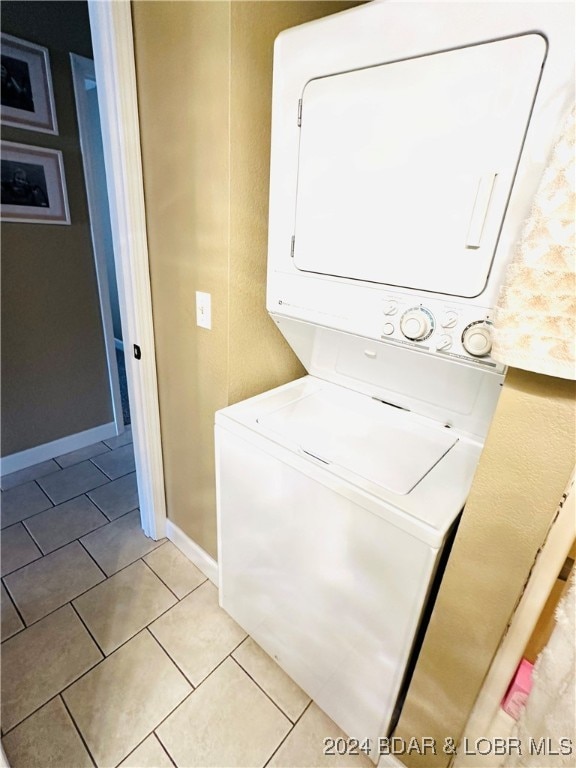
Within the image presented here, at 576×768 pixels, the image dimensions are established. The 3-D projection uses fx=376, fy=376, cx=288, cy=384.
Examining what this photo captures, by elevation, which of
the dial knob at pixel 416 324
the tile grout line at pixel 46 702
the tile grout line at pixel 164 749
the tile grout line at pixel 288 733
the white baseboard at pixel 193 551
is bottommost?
the tile grout line at pixel 288 733

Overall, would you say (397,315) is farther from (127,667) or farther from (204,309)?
(127,667)

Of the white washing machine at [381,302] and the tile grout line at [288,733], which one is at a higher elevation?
the white washing machine at [381,302]

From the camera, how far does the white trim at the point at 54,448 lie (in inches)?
95.7

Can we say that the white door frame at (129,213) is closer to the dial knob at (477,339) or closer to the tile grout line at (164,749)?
the tile grout line at (164,749)

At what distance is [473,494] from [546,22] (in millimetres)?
855

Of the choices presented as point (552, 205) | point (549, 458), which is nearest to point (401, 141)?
point (552, 205)

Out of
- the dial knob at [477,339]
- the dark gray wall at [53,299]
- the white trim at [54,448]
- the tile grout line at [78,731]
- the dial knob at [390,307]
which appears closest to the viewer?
the dial knob at [477,339]

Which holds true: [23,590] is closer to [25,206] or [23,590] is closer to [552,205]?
[25,206]

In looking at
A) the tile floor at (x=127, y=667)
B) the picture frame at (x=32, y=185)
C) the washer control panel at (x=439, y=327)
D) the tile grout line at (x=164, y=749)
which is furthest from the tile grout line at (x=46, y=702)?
the picture frame at (x=32, y=185)

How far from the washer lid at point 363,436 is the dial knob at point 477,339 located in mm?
368

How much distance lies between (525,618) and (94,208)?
9.19 ft

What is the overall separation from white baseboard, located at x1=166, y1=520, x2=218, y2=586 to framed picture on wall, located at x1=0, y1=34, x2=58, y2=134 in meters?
2.24

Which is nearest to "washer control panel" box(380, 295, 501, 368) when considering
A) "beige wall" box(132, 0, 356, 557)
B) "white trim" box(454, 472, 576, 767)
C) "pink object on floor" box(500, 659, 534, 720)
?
"white trim" box(454, 472, 576, 767)

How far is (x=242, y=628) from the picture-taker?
5.34 ft
